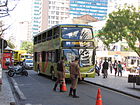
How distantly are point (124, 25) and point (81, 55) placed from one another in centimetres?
1653

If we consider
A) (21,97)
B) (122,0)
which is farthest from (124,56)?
(21,97)

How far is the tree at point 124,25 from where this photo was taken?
111 ft

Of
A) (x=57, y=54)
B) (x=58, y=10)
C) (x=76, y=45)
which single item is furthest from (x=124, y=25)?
(x=58, y=10)

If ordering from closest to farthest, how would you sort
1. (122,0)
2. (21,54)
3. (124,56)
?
(21,54) < (124,56) < (122,0)

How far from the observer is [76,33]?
19.4 metres

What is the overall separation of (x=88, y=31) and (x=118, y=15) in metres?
16.0

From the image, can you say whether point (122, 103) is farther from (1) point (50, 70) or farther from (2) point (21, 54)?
(2) point (21, 54)

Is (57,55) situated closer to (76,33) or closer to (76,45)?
(76,45)

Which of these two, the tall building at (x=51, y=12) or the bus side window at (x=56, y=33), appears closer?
the bus side window at (x=56, y=33)

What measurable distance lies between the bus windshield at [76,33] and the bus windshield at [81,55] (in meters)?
0.89

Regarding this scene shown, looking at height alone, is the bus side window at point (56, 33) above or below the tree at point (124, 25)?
below

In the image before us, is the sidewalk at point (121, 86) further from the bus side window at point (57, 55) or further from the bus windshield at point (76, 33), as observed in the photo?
the bus windshield at point (76, 33)

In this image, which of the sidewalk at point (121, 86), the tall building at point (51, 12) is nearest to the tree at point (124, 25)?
the sidewalk at point (121, 86)

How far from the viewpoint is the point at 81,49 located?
19.0 metres
